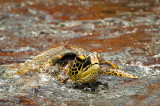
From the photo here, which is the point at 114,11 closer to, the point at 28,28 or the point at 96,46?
the point at 28,28

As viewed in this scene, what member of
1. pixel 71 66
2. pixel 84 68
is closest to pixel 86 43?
pixel 71 66

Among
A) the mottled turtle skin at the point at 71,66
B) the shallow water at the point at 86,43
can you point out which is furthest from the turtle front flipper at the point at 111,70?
the shallow water at the point at 86,43

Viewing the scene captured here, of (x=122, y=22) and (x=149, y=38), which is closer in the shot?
(x=149, y=38)

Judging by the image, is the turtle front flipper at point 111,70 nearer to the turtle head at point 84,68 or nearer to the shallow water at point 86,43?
the shallow water at point 86,43

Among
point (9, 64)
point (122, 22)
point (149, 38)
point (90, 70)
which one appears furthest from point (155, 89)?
point (122, 22)

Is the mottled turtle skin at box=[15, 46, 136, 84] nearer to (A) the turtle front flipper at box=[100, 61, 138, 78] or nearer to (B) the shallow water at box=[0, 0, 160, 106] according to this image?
(A) the turtle front flipper at box=[100, 61, 138, 78]

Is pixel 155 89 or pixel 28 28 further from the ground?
pixel 28 28
